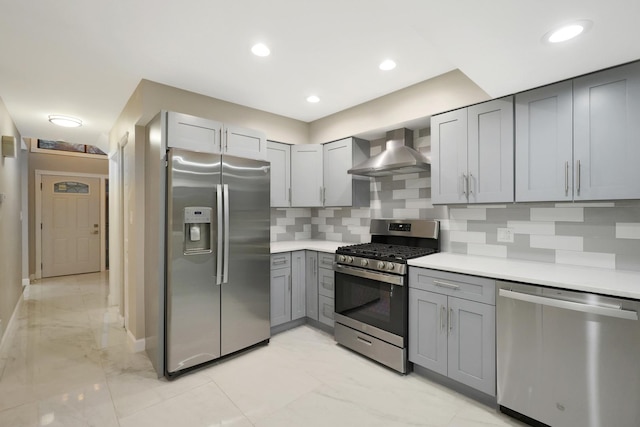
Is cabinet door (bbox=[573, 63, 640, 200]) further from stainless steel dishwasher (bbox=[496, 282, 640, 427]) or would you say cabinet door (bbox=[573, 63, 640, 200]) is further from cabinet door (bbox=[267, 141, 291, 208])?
cabinet door (bbox=[267, 141, 291, 208])

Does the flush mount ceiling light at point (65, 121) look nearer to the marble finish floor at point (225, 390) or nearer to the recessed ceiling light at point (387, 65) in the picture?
the marble finish floor at point (225, 390)

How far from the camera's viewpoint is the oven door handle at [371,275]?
8.21 ft

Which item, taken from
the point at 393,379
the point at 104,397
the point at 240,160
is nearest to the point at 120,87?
the point at 240,160

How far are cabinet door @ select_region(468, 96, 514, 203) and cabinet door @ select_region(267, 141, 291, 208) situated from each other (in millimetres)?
2121

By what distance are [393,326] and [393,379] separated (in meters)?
0.41

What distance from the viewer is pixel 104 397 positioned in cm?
221

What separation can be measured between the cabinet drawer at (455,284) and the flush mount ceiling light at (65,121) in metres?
4.50

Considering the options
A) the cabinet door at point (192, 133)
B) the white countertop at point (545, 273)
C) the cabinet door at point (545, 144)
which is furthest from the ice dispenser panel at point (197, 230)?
the cabinet door at point (545, 144)

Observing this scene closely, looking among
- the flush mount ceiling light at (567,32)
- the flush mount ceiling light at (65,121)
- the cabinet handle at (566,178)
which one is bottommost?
the cabinet handle at (566,178)

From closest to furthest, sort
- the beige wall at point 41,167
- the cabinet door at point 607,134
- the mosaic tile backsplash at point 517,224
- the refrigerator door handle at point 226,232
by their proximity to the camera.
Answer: the cabinet door at point 607,134, the mosaic tile backsplash at point 517,224, the refrigerator door handle at point 226,232, the beige wall at point 41,167

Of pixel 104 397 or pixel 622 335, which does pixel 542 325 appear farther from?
pixel 104 397

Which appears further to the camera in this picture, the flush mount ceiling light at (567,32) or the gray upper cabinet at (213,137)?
the gray upper cabinet at (213,137)

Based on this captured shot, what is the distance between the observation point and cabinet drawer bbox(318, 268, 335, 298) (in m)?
3.28

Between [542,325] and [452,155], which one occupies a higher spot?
[452,155]
